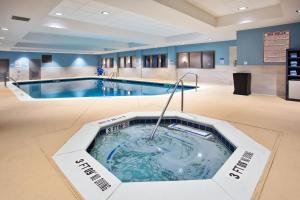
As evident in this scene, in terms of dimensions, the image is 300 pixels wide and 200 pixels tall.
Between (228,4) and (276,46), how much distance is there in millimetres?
2502

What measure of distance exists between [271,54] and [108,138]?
6.30m

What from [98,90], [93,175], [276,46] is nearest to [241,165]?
[93,175]

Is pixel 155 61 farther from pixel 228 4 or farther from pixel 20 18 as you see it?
pixel 20 18

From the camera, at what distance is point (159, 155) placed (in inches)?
107

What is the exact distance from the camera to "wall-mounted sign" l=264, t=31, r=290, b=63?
20.9ft

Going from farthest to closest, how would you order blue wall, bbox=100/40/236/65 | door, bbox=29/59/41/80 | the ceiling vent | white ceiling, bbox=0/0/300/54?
door, bbox=29/59/41/80
blue wall, bbox=100/40/236/65
the ceiling vent
white ceiling, bbox=0/0/300/54

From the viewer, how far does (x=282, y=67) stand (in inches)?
255

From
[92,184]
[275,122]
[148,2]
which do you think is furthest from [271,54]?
[92,184]

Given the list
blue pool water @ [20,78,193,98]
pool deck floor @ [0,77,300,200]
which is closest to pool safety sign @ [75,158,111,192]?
pool deck floor @ [0,77,300,200]

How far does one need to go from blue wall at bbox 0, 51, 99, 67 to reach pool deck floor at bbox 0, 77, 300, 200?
47.8 feet

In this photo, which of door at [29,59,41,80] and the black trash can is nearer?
the black trash can

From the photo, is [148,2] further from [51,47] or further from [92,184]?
[51,47]

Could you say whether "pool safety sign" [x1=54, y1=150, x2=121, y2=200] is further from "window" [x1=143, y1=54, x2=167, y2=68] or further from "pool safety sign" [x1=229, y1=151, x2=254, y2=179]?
"window" [x1=143, y1=54, x2=167, y2=68]

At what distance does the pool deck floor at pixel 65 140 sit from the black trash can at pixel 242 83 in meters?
1.91
